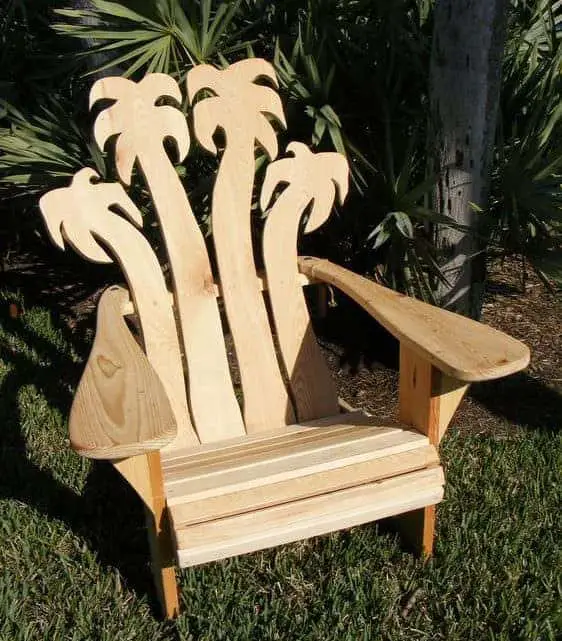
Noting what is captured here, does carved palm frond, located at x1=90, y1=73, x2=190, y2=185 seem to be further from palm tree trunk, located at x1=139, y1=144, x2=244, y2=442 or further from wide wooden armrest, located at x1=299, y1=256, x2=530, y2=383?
wide wooden armrest, located at x1=299, y1=256, x2=530, y2=383

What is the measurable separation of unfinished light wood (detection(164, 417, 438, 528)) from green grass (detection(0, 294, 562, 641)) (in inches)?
16.0

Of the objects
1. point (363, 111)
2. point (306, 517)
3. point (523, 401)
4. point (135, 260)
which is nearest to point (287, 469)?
point (306, 517)

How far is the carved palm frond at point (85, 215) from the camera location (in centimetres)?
224

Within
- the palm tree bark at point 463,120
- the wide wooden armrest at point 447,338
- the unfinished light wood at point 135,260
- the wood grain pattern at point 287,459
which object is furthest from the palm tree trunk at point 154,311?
the palm tree bark at point 463,120

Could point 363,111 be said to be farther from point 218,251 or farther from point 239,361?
point 239,361

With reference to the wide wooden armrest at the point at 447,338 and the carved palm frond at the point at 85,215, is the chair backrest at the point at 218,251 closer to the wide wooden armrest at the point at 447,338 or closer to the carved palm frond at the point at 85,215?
the carved palm frond at the point at 85,215

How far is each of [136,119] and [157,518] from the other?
130 centimetres

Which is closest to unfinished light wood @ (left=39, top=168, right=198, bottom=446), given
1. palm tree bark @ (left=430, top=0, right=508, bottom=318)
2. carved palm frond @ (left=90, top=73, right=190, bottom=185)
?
carved palm frond @ (left=90, top=73, right=190, bottom=185)

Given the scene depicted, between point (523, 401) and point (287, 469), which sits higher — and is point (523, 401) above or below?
below

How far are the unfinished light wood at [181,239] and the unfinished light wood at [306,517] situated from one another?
0.64m

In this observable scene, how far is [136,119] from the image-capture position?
2.43 meters

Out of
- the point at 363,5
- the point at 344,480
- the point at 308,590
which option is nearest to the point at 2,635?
the point at 308,590

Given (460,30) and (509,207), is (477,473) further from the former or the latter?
(460,30)

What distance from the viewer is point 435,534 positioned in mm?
2395
